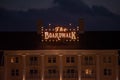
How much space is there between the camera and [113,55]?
79000 millimetres

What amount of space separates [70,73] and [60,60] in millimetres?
3411

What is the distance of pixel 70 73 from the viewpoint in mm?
79250

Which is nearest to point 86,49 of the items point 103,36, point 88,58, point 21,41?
point 88,58

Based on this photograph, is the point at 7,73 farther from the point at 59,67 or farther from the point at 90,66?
the point at 90,66

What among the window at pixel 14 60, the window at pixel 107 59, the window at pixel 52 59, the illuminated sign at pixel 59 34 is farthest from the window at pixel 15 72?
the window at pixel 107 59

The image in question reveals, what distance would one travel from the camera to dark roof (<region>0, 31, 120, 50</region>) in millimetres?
80625

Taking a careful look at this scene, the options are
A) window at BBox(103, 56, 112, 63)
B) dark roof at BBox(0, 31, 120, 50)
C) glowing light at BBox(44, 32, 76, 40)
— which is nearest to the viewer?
window at BBox(103, 56, 112, 63)

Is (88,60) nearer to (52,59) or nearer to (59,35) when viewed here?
(52,59)

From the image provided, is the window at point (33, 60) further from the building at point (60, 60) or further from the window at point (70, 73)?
the window at point (70, 73)

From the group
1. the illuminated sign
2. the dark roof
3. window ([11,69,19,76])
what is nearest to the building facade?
window ([11,69,19,76])

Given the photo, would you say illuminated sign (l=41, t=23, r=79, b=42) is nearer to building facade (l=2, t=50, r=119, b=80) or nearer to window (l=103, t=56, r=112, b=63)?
building facade (l=2, t=50, r=119, b=80)

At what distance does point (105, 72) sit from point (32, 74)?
49.8 feet

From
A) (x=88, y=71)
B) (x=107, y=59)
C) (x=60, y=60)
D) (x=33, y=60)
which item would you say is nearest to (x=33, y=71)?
(x=33, y=60)

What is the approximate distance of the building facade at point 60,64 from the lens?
78875mm
